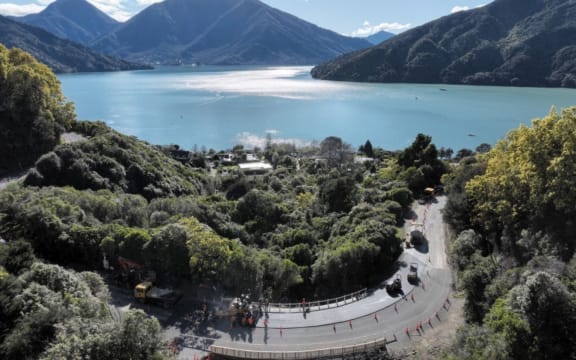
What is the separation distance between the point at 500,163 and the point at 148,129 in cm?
8091

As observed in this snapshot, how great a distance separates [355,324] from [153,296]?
8.37 m

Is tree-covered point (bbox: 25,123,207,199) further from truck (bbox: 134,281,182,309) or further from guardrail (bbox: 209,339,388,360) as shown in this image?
guardrail (bbox: 209,339,388,360)

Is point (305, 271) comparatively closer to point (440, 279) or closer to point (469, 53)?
point (440, 279)

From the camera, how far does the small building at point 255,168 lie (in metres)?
52.3

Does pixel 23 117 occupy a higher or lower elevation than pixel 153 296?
higher

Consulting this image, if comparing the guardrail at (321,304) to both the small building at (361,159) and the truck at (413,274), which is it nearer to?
the truck at (413,274)

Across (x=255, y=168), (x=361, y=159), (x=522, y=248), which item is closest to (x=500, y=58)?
(x=361, y=159)

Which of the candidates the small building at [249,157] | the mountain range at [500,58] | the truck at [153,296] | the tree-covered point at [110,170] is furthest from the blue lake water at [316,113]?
the truck at [153,296]

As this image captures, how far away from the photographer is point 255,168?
53000 mm

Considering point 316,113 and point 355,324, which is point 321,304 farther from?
point 316,113

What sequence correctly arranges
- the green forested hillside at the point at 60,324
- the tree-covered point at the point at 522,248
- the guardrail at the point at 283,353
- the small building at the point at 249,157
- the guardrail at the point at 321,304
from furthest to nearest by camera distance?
1. the small building at the point at 249,157
2. the guardrail at the point at 321,304
3. the guardrail at the point at 283,353
4. the tree-covered point at the point at 522,248
5. the green forested hillside at the point at 60,324

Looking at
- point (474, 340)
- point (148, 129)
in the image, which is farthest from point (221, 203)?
point (148, 129)

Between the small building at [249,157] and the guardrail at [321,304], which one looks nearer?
the guardrail at [321,304]

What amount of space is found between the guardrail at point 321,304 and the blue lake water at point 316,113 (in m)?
61.1
